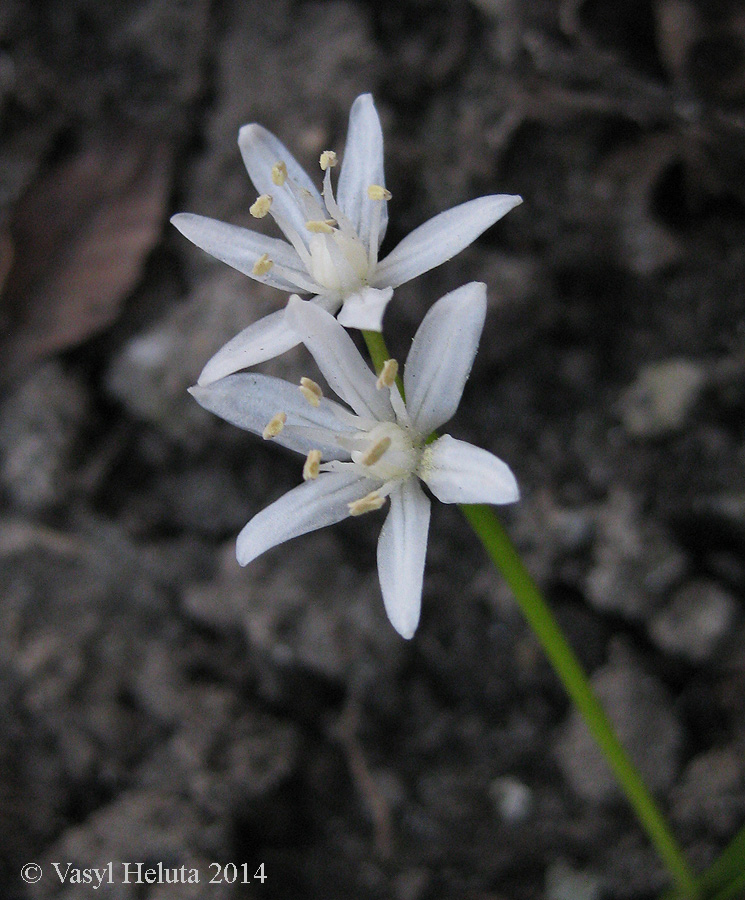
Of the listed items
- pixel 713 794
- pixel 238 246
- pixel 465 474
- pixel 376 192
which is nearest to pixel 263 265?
pixel 238 246

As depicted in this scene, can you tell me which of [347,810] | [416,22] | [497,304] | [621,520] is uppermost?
[416,22]

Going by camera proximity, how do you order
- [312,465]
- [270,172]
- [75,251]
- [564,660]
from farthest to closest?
1. [75,251]
2. [270,172]
3. [564,660]
4. [312,465]

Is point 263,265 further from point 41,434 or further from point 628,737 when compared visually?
point 628,737

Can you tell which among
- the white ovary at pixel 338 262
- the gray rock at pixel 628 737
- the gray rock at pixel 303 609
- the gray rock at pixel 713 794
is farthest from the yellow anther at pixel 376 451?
the gray rock at pixel 713 794

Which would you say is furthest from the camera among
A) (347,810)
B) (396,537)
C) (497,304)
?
(497,304)

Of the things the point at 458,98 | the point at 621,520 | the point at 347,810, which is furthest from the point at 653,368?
the point at 347,810

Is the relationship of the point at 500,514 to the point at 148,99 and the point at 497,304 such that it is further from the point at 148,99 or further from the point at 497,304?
the point at 148,99
